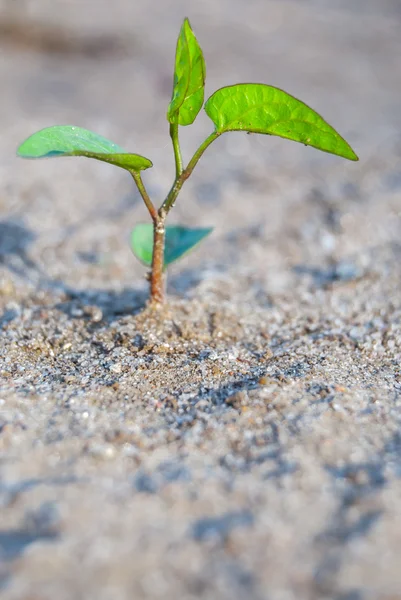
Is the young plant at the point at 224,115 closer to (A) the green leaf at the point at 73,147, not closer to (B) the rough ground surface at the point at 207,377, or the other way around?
(A) the green leaf at the point at 73,147

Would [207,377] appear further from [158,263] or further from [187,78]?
[187,78]

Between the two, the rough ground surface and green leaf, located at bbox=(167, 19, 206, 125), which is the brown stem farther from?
green leaf, located at bbox=(167, 19, 206, 125)

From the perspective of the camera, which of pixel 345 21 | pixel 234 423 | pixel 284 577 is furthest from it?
pixel 345 21

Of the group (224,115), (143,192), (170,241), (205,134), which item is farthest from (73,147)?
(205,134)

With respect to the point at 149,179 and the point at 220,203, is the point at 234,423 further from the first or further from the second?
the point at 149,179

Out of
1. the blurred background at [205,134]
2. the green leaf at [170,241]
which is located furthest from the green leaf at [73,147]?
the blurred background at [205,134]

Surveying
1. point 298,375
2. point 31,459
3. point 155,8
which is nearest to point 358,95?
point 155,8

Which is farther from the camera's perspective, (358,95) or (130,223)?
(358,95)
